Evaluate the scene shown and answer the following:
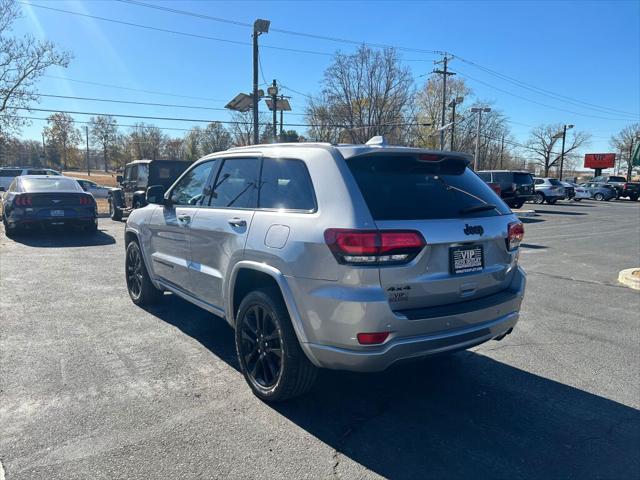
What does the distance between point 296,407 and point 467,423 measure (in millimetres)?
1181

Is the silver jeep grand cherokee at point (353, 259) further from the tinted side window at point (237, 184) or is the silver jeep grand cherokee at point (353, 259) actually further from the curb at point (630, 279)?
the curb at point (630, 279)

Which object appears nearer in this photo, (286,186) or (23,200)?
(286,186)

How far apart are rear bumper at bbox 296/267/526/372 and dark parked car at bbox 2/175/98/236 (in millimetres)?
10331

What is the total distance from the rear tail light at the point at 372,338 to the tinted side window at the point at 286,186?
0.87 metres

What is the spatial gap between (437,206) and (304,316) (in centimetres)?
114

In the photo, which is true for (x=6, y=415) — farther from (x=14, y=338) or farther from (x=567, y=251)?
(x=567, y=251)

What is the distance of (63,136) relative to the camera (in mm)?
81812

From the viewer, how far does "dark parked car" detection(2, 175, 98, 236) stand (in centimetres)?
1090

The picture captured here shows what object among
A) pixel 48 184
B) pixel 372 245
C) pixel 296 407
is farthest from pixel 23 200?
pixel 372 245

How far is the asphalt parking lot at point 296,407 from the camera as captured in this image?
2.69 m

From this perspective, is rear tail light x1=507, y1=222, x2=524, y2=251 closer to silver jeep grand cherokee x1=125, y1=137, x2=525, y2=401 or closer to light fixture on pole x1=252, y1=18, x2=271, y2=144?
silver jeep grand cherokee x1=125, y1=137, x2=525, y2=401

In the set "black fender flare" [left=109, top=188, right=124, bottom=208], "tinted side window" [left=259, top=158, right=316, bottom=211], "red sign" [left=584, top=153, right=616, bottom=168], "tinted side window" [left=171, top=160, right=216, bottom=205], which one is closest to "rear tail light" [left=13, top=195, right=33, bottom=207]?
"black fender flare" [left=109, top=188, right=124, bottom=208]

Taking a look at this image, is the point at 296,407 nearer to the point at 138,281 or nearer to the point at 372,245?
the point at 372,245

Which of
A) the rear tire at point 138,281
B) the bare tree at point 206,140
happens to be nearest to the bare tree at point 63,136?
the bare tree at point 206,140
